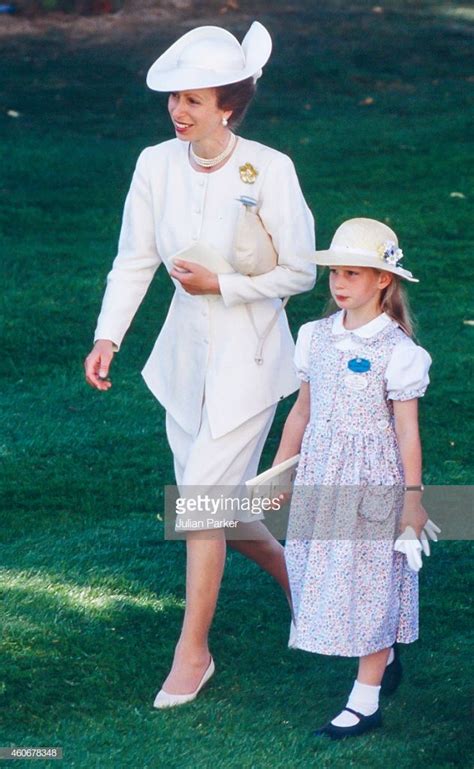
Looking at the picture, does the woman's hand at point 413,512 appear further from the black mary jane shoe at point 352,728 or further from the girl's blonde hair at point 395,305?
the black mary jane shoe at point 352,728

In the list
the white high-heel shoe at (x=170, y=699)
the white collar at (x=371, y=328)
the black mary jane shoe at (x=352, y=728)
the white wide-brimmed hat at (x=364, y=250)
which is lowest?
the white high-heel shoe at (x=170, y=699)

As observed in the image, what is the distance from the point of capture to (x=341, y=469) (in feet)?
13.5

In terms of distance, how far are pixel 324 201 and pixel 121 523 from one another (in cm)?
534

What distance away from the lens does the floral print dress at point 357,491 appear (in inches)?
162

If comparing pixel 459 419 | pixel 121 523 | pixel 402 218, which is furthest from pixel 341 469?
pixel 402 218

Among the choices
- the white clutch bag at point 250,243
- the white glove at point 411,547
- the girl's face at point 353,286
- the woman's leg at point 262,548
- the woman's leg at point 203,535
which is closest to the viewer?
the white glove at point 411,547

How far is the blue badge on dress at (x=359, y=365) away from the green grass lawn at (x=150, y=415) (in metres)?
1.06

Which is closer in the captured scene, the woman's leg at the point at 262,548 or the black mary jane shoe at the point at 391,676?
the black mary jane shoe at the point at 391,676

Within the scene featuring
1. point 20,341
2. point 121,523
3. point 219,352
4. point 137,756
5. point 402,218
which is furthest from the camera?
point 402,218

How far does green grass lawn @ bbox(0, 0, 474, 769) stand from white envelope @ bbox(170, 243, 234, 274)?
4.33ft

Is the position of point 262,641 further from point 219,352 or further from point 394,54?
point 394,54

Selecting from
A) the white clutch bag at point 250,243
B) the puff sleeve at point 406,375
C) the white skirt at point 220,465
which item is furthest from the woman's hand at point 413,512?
the white clutch bag at point 250,243

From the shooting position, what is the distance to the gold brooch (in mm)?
4367

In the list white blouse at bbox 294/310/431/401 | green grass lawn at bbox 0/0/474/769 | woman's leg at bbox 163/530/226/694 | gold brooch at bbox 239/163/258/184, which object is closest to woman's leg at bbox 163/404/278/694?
woman's leg at bbox 163/530/226/694
